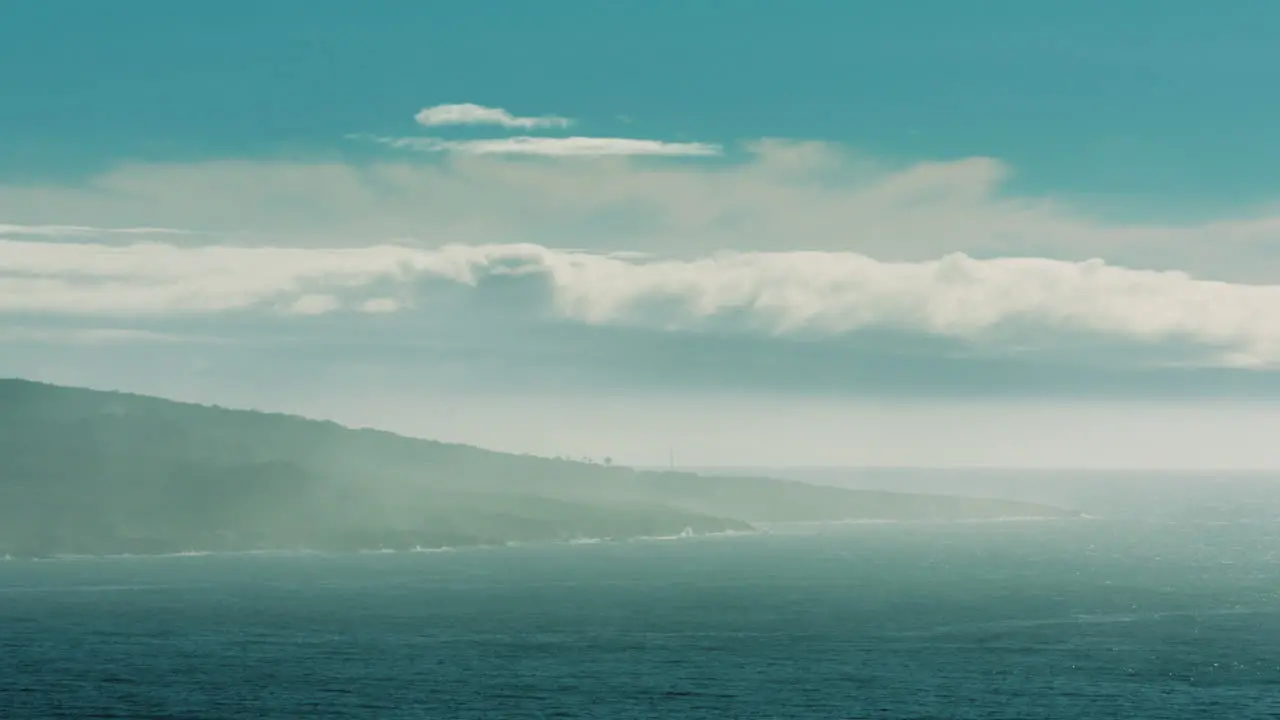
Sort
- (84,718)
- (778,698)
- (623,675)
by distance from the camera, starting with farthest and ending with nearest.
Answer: (623,675), (778,698), (84,718)

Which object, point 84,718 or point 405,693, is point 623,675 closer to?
point 405,693

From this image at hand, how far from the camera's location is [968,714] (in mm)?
157375

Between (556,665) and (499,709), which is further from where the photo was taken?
(556,665)

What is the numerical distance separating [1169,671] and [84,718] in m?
126

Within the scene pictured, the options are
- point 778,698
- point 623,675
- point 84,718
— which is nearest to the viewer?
point 84,718

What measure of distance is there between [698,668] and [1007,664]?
39892 mm

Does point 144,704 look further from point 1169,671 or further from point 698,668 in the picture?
point 1169,671

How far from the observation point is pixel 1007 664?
19275cm

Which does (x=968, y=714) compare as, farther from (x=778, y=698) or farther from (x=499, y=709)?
(x=499, y=709)

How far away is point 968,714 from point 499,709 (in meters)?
49.0

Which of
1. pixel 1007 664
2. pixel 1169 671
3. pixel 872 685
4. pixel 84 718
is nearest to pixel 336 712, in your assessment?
pixel 84 718

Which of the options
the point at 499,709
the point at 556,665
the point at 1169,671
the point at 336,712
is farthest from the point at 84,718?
the point at 1169,671

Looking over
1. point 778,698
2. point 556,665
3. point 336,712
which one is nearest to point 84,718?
point 336,712

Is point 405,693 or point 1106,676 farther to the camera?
point 1106,676
